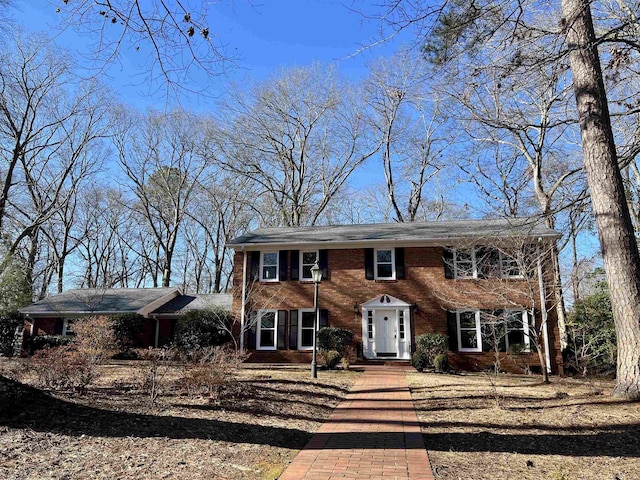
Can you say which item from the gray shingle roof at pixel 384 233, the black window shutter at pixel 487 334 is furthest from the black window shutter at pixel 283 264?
the black window shutter at pixel 487 334

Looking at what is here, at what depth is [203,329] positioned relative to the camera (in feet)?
59.5

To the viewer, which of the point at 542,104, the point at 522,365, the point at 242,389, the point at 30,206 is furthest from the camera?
the point at 30,206

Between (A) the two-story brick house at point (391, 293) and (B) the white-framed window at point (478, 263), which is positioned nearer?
(A) the two-story brick house at point (391, 293)

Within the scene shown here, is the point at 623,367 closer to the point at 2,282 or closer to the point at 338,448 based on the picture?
the point at 338,448

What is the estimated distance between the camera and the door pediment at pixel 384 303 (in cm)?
1672

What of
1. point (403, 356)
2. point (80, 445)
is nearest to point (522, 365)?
point (403, 356)

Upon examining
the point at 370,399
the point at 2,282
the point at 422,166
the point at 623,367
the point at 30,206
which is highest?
the point at 422,166

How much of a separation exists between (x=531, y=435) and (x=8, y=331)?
917 inches

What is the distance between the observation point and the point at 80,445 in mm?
4816

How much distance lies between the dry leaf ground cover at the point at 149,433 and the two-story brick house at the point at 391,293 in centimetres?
875

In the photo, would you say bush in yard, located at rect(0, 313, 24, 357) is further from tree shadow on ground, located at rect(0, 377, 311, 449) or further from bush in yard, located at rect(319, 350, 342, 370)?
tree shadow on ground, located at rect(0, 377, 311, 449)

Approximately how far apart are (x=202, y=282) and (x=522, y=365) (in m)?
28.1

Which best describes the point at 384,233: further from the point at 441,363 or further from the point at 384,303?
the point at 441,363

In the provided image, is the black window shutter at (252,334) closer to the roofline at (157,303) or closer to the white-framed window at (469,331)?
the roofline at (157,303)
